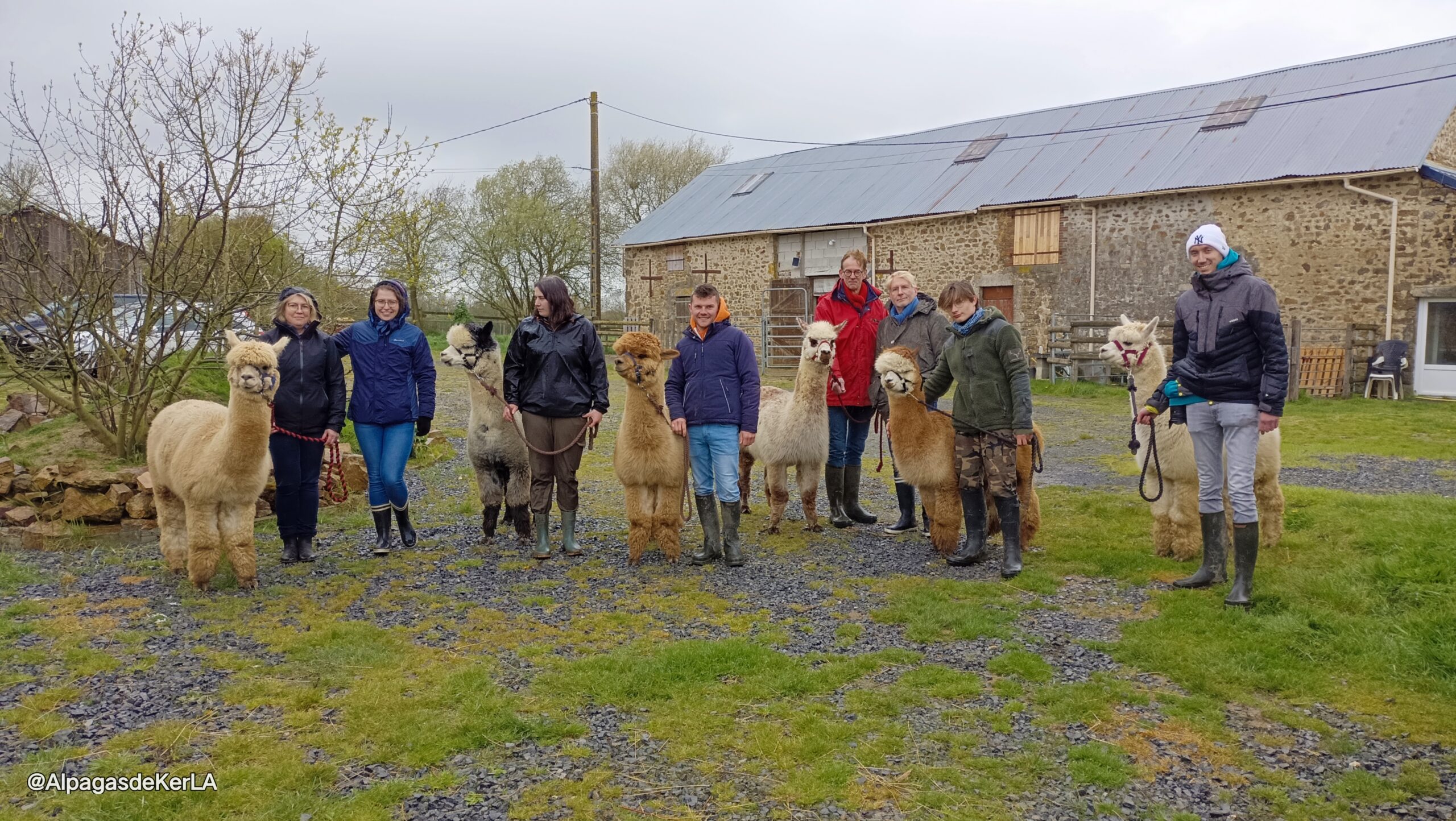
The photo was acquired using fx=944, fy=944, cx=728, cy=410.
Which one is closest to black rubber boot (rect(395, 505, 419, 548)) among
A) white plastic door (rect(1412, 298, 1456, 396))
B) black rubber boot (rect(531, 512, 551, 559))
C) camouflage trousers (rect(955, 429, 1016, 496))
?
black rubber boot (rect(531, 512, 551, 559))

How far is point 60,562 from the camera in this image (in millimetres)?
6180

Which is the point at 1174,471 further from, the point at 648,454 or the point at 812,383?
the point at 648,454

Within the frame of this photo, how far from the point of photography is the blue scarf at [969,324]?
575 centimetres

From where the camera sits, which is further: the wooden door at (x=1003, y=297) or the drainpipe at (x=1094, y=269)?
the wooden door at (x=1003, y=297)

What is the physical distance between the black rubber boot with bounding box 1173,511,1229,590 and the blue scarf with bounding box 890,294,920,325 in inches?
88.3

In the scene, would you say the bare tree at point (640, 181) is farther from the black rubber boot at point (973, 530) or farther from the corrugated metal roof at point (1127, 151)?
the black rubber boot at point (973, 530)

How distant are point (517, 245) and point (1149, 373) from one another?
3016 centimetres

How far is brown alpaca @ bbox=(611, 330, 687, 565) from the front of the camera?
5.98m

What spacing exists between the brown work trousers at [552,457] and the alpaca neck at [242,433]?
5.26 feet

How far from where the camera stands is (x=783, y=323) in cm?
2455

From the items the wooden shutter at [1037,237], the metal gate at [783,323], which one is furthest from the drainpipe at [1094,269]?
the metal gate at [783,323]

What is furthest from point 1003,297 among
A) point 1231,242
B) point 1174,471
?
point 1174,471

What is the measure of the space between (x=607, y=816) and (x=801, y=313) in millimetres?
21719

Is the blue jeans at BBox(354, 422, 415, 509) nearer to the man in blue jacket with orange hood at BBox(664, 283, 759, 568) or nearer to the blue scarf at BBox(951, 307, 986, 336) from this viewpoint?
the man in blue jacket with orange hood at BBox(664, 283, 759, 568)
